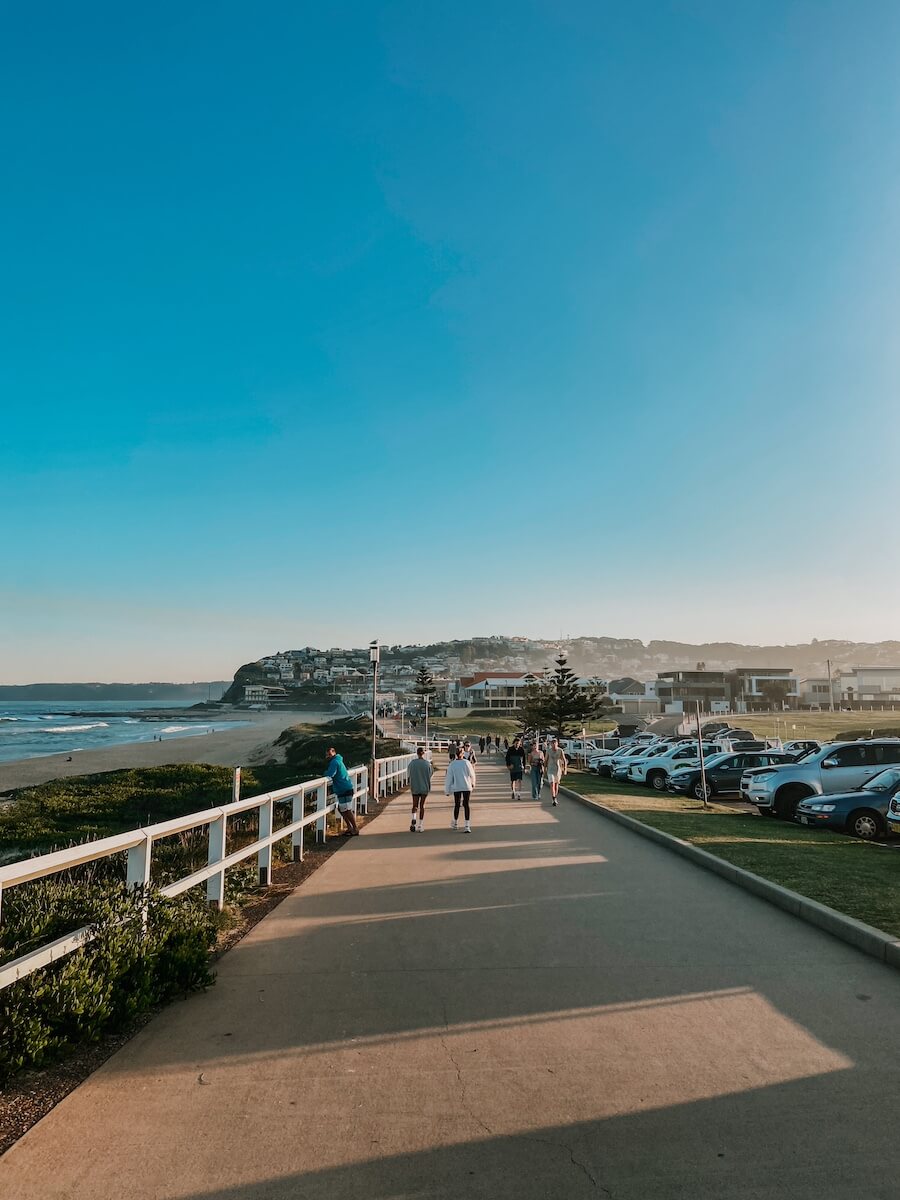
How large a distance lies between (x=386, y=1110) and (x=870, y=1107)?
2.10 metres

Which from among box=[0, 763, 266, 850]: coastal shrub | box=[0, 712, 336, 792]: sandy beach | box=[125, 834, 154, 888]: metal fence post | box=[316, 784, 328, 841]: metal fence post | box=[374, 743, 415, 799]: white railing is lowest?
box=[0, 712, 336, 792]: sandy beach

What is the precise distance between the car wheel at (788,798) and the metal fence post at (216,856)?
13.5m

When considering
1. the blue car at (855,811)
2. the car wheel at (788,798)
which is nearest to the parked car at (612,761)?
the car wheel at (788,798)

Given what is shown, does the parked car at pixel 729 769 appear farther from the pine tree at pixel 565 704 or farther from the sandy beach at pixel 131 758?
the pine tree at pixel 565 704

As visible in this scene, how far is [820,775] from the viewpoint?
17.5 metres

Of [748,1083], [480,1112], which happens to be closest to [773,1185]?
[748,1083]

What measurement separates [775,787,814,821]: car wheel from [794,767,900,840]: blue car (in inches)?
87.3

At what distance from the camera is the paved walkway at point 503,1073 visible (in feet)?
9.82

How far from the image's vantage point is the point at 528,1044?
4199 millimetres

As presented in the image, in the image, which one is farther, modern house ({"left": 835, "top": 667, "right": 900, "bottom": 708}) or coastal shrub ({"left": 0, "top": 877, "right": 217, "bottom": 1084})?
modern house ({"left": 835, "top": 667, "right": 900, "bottom": 708})

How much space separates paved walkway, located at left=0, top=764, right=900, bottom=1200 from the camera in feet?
9.82

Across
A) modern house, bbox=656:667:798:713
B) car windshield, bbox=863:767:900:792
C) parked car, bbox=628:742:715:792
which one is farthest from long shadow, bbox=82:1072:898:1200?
modern house, bbox=656:667:798:713

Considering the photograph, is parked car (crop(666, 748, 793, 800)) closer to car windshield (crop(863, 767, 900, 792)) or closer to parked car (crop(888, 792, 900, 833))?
car windshield (crop(863, 767, 900, 792))

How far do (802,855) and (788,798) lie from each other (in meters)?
7.06
